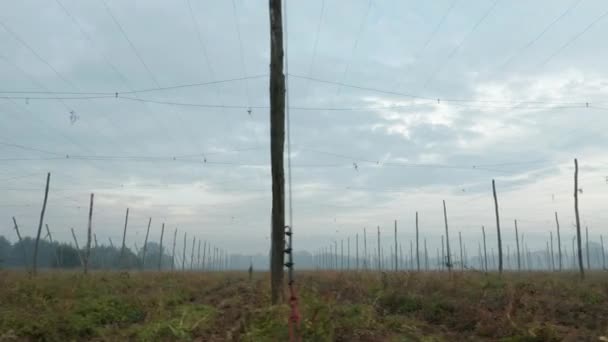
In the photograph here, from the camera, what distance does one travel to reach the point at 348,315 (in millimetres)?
9008

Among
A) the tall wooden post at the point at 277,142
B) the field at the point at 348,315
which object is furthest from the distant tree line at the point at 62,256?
the tall wooden post at the point at 277,142

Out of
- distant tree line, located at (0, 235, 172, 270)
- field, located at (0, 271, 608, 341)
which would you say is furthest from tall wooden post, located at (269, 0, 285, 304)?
distant tree line, located at (0, 235, 172, 270)

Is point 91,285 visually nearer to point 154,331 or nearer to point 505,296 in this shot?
point 154,331

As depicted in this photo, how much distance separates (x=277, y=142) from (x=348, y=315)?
3650 mm

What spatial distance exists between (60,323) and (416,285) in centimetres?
909

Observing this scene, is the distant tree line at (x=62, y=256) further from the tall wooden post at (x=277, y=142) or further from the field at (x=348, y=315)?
the tall wooden post at (x=277, y=142)

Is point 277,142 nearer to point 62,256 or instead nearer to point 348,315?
point 348,315

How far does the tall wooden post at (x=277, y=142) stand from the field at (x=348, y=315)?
859 mm

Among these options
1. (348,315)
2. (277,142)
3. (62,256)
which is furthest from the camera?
(62,256)

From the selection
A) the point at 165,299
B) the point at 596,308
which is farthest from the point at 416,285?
the point at 165,299

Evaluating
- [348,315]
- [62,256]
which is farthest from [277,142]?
[62,256]

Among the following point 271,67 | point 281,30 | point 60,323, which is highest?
point 281,30

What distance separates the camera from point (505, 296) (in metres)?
11.0

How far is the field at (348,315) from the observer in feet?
24.8
